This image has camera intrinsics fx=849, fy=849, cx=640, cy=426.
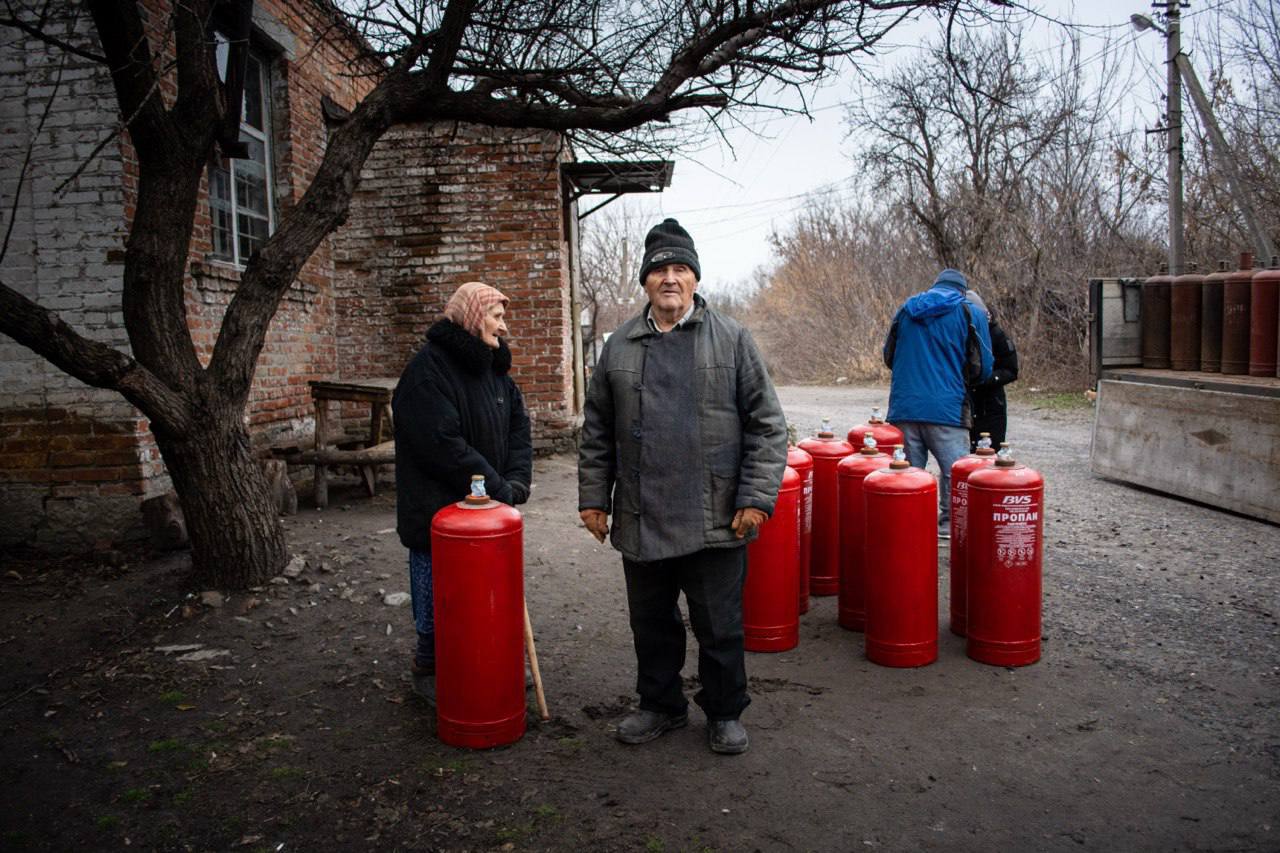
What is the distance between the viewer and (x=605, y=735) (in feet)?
12.0

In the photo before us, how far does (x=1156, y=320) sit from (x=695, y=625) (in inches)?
293

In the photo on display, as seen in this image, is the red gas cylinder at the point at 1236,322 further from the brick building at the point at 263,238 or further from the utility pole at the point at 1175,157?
the utility pole at the point at 1175,157

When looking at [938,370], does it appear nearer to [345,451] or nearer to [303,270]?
[345,451]

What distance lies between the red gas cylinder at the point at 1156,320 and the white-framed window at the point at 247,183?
8700 mm

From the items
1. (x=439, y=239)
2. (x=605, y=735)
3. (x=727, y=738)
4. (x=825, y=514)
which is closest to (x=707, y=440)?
(x=727, y=738)

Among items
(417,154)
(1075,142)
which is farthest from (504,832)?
(1075,142)

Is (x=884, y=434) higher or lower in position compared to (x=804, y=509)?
higher

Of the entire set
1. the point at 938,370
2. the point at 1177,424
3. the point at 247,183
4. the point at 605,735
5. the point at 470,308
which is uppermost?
the point at 247,183

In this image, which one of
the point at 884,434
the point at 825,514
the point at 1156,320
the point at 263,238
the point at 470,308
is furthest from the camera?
the point at 1156,320

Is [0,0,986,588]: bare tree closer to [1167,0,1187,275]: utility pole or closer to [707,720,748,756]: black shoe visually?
[707,720,748,756]: black shoe

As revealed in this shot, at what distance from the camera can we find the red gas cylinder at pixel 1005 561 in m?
4.14

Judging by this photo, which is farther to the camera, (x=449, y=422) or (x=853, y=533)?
(x=853, y=533)

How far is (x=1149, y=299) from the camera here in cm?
868

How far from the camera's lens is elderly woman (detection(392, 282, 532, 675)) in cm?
366
